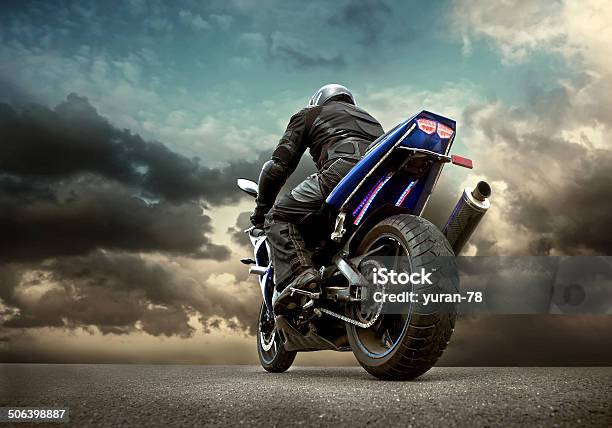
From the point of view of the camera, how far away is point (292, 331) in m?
4.20

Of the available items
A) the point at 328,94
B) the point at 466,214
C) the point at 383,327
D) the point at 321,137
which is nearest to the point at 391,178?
the point at 466,214

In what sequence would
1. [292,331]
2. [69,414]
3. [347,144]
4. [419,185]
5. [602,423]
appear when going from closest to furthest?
[602,423] → [69,414] → [419,185] → [347,144] → [292,331]

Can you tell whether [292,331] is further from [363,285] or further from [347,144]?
[347,144]

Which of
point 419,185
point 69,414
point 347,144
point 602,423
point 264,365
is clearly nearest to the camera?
point 602,423

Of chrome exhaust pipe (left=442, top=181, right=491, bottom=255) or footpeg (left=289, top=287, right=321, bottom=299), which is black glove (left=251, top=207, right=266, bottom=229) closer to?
footpeg (left=289, top=287, right=321, bottom=299)

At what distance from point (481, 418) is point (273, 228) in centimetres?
242

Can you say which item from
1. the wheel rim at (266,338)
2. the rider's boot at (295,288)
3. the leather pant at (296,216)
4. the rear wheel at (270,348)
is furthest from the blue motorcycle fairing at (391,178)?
the wheel rim at (266,338)

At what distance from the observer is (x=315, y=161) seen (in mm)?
4289

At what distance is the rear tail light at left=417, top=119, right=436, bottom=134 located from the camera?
3.31 m

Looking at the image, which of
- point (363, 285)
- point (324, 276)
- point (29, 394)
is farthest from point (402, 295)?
point (29, 394)

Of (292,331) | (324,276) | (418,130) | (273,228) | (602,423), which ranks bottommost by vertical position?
(602,423)

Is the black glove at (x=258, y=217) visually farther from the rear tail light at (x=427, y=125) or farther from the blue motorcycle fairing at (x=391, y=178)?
the rear tail light at (x=427, y=125)

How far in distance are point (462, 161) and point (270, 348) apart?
271 cm

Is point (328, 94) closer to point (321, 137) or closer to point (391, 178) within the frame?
point (321, 137)
